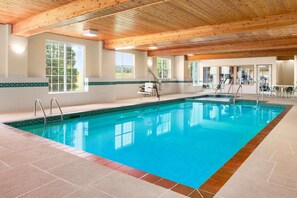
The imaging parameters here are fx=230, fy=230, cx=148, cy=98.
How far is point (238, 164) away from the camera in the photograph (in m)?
2.75

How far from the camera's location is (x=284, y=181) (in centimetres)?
229

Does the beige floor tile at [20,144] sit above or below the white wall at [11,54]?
below

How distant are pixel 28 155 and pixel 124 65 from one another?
27.9ft

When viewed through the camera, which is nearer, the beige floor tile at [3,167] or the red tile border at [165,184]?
the red tile border at [165,184]

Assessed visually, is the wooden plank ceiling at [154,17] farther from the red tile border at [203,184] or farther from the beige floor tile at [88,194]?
the beige floor tile at [88,194]

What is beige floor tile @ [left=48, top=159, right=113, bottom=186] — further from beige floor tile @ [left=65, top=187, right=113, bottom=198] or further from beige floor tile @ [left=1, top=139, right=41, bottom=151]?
beige floor tile @ [left=1, top=139, right=41, bottom=151]

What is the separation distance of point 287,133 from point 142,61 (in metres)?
8.69

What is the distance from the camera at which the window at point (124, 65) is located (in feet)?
35.6

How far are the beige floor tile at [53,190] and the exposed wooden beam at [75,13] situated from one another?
113 inches

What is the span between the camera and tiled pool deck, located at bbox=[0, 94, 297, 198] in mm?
2074

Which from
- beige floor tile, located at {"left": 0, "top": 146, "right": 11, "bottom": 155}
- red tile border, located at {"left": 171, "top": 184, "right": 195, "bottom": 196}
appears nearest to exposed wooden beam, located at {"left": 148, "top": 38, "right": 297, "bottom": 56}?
red tile border, located at {"left": 171, "top": 184, "right": 195, "bottom": 196}

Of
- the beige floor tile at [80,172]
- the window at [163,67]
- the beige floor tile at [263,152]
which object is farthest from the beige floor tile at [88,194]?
the window at [163,67]

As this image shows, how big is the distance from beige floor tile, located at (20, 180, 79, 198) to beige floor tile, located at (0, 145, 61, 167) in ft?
2.59

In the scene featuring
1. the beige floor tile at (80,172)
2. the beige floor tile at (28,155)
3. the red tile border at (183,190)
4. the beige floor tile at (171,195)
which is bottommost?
the red tile border at (183,190)
